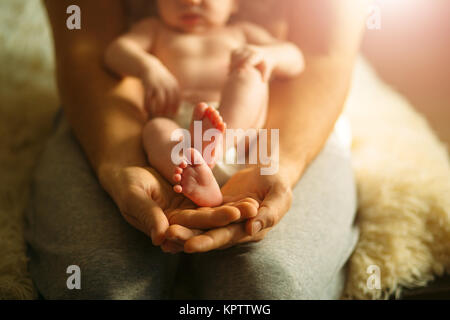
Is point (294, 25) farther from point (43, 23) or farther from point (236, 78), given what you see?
point (43, 23)

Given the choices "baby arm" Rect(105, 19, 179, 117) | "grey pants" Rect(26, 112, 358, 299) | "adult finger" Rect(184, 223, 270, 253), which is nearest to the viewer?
"adult finger" Rect(184, 223, 270, 253)

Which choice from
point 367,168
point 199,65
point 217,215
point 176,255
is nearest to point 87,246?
point 176,255

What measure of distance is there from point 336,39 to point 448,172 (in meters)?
0.37

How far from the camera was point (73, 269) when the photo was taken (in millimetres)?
662

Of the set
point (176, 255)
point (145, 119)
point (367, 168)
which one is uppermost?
point (145, 119)

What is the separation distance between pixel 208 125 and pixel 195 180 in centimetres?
9

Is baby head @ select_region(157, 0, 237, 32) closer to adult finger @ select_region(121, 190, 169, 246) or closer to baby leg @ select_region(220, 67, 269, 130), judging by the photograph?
baby leg @ select_region(220, 67, 269, 130)

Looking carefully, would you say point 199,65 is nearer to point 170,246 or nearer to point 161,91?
point 161,91

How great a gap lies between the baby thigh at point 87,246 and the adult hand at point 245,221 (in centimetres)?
12

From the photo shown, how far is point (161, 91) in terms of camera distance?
74 cm

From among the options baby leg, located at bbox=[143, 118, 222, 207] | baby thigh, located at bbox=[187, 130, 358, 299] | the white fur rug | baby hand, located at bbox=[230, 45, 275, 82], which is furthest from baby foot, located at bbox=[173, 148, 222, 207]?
the white fur rug

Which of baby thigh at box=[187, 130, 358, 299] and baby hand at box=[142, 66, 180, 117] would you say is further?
baby hand at box=[142, 66, 180, 117]

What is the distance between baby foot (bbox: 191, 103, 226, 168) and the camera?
606mm

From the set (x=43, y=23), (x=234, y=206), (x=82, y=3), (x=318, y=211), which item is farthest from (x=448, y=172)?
(x=43, y=23)
